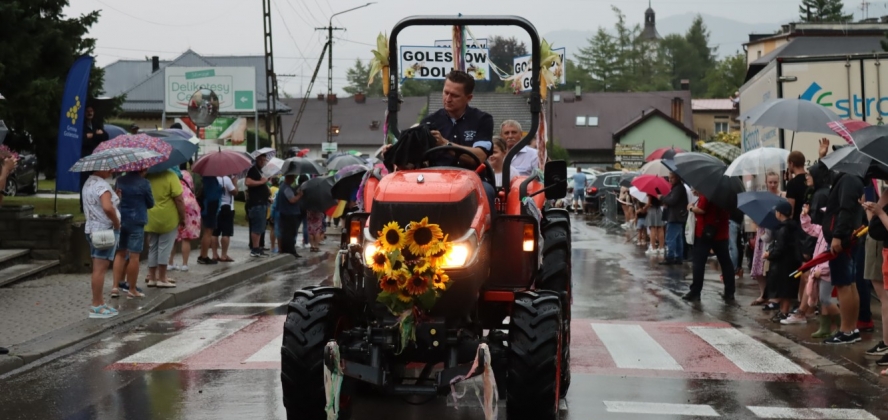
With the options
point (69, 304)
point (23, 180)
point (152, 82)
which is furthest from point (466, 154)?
point (152, 82)

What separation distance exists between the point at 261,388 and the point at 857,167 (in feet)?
19.9

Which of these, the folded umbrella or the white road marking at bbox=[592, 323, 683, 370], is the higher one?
the folded umbrella

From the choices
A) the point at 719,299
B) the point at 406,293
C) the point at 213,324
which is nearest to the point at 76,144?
the point at 213,324

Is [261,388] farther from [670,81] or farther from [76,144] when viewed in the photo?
[670,81]

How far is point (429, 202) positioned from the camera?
21.8ft

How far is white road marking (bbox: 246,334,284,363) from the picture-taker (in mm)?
10141

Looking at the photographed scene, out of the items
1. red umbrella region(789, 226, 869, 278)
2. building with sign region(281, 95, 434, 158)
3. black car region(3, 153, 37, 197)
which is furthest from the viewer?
building with sign region(281, 95, 434, 158)

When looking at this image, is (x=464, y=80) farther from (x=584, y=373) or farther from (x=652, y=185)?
(x=652, y=185)

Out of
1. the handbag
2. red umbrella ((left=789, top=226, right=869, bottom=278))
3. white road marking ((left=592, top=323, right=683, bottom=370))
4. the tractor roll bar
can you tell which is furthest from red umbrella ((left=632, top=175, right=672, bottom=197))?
the tractor roll bar

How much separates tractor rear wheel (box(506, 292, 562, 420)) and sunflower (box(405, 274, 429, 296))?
0.67 metres

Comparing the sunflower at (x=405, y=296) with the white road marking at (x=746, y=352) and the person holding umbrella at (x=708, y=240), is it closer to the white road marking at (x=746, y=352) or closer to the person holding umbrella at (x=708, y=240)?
the white road marking at (x=746, y=352)

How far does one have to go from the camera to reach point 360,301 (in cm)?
715

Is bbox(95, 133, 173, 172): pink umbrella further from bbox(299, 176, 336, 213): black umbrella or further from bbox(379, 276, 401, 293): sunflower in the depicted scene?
bbox(299, 176, 336, 213): black umbrella

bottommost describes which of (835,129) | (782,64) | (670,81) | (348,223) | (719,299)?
(719,299)
